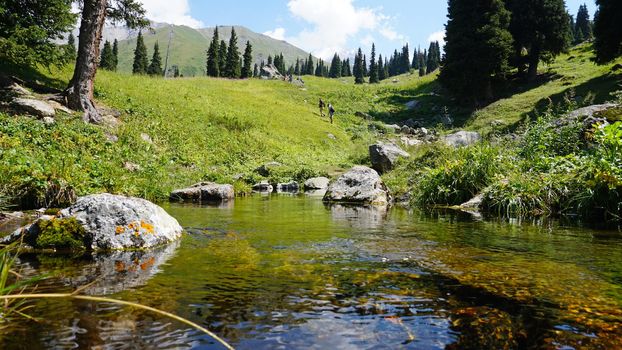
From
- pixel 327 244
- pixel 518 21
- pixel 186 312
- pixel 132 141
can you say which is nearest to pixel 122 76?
pixel 132 141

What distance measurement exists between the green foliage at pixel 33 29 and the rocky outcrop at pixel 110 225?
15.7 metres

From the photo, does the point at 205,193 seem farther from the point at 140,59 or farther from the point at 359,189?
the point at 140,59

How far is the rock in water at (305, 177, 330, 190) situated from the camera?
22953mm

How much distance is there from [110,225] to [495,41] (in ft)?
142

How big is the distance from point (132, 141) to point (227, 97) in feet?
77.2

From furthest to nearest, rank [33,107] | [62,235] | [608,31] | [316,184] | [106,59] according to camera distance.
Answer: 1. [106,59]
2. [608,31]
3. [316,184]
4. [33,107]
5. [62,235]

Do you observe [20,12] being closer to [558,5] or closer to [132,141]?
[132,141]

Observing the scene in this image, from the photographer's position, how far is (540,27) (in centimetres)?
4388

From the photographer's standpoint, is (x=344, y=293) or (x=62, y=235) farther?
(x=62, y=235)

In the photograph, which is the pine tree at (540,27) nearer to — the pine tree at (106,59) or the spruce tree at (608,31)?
the spruce tree at (608,31)

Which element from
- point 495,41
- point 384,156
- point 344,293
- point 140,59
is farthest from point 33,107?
point 140,59

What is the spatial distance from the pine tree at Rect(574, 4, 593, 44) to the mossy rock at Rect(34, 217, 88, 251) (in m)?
124

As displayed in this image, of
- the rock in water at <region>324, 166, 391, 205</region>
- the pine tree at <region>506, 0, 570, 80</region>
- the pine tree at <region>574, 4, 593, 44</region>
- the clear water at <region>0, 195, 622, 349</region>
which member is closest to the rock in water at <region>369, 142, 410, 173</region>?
the rock in water at <region>324, 166, 391, 205</region>

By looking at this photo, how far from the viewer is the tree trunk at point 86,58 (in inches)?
804
